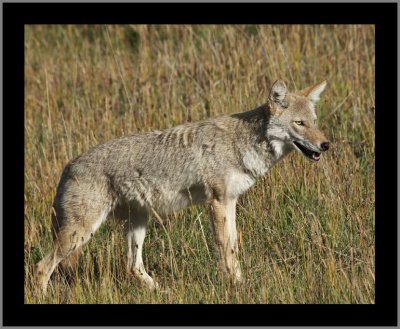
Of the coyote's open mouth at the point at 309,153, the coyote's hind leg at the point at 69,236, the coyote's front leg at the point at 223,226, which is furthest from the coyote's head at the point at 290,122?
the coyote's hind leg at the point at 69,236

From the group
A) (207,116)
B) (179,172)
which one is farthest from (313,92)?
(207,116)

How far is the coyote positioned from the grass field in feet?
0.86

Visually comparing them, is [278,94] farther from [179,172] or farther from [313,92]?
[179,172]

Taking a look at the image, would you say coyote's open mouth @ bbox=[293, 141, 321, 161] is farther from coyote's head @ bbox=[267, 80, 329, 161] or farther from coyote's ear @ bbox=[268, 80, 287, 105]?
coyote's ear @ bbox=[268, 80, 287, 105]

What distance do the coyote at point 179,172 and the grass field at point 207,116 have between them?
262mm

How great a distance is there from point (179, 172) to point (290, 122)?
1.15m

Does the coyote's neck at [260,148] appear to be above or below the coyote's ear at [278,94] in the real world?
below

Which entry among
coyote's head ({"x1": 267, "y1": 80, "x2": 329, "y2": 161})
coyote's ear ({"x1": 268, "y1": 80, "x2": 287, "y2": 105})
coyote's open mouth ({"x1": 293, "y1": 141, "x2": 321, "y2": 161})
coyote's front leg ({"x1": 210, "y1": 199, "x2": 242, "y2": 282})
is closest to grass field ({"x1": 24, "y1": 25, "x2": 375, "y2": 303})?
coyote's front leg ({"x1": 210, "y1": 199, "x2": 242, "y2": 282})

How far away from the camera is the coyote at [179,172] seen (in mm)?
6570

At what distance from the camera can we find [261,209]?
7.39 metres

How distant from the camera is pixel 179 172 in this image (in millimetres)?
6832

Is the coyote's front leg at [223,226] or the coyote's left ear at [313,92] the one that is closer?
the coyote's front leg at [223,226]

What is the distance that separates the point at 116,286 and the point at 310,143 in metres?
2.21

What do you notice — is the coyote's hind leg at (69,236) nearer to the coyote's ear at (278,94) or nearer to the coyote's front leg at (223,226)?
the coyote's front leg at (223,226)
